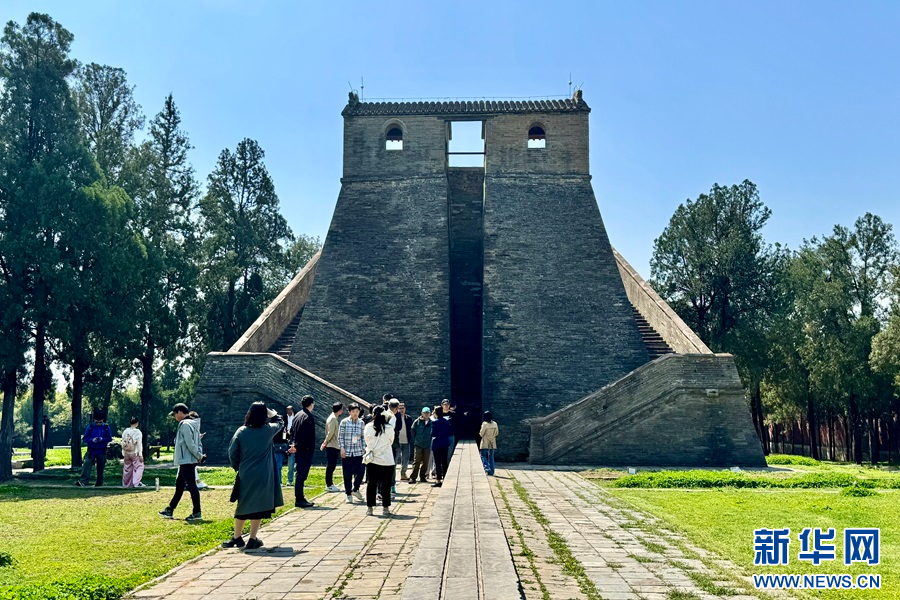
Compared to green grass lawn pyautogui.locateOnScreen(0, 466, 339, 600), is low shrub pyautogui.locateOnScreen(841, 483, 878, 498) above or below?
below

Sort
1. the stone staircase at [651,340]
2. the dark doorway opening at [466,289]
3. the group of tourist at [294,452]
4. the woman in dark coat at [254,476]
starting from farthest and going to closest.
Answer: the dark doorway opening at [466,289]
the stone staircase at [651,340]
the group of tourist at [294,452]
the woman in dark coat at [254,476]

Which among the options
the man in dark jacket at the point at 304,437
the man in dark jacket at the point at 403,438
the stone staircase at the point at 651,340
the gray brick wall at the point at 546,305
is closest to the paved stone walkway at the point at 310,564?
the man in dark jacket at the point at 304,437

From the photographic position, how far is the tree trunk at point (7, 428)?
1778cm

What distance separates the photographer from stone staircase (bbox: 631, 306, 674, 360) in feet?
75.6

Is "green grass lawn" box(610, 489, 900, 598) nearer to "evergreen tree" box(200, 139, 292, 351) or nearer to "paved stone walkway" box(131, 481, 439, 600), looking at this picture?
"paved stone walkway" box(131, 481, 439, 600)

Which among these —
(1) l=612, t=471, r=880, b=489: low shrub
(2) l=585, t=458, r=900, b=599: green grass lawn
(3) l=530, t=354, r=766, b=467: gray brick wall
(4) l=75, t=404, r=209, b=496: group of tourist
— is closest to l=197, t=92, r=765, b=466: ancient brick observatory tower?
(3) l=530, t=354, r=766, b=467: gray brick wall

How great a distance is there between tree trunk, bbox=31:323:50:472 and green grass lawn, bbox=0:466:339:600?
7.89m

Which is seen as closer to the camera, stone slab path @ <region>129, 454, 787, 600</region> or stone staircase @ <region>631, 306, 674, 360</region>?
stone slab path @ <region>129, 454, 787, 600</region>

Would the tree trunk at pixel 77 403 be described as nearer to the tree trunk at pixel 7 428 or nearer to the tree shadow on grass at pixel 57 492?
the tree trunk at pixel 7 428

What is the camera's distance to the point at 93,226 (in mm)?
19078

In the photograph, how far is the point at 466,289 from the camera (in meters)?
27.5

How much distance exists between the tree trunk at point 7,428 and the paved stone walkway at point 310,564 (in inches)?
475

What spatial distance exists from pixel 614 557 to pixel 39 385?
17.9m

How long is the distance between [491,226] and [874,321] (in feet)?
45.4
